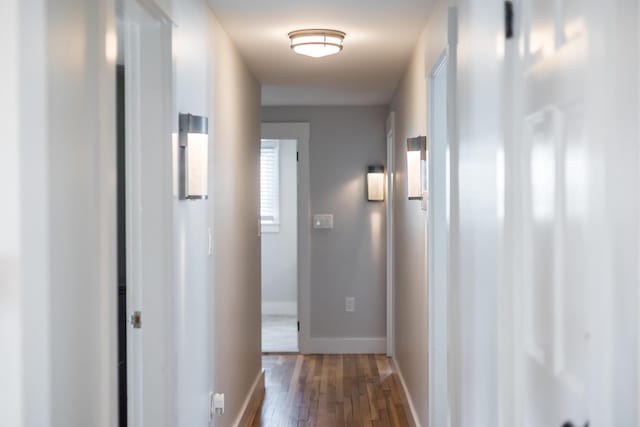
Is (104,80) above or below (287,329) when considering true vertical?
above

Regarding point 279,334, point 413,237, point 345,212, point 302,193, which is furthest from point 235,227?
point 279,334

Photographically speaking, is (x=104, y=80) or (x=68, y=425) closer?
(x=68, y=425)

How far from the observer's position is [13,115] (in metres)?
1.39

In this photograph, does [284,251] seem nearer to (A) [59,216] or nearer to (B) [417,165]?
(B) [417,165]

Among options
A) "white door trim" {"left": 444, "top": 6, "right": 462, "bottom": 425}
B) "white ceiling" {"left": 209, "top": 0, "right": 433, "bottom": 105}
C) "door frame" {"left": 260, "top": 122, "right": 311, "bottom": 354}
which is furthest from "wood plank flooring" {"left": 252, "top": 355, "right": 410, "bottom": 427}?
"white ceiling" {"left": 209, "top": 0, "right": 433, "bottom": 105}

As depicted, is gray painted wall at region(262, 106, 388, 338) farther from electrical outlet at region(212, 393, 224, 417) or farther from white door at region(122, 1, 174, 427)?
white door at region(122, 1, 174, 427)

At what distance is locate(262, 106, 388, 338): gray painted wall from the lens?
257 inches

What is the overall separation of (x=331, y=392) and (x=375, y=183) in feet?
6.87

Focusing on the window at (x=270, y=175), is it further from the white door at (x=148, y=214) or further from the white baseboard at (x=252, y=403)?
the white door at (x=148, y=214)

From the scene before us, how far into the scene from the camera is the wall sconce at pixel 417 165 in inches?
144

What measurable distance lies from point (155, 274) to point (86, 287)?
767 millimetres

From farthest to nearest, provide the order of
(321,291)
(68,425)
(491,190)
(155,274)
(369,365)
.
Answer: (321,291), (369,365), (155,274), (491,190), (68,425)

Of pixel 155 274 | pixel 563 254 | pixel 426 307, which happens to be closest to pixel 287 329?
pixel 426 307

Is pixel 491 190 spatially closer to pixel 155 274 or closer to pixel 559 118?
pixel 559 118
